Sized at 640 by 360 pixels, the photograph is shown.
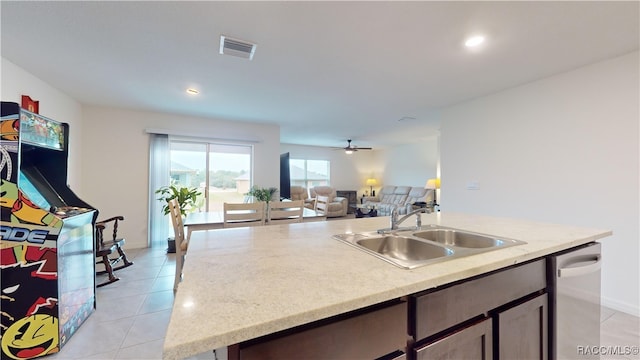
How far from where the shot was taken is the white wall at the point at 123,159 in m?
3.88

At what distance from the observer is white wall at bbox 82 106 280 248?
12.7ft

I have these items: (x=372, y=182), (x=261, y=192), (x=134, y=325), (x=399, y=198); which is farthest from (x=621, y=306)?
(x=372, y=182)

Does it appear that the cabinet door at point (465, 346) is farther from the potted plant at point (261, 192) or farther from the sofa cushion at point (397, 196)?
the sofa cushion at point (397, 196)

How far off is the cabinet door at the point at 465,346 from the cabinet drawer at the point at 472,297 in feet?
A: 0.13

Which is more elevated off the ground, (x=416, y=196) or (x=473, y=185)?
(x=473, y=185)

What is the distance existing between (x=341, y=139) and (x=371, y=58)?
4.45 m

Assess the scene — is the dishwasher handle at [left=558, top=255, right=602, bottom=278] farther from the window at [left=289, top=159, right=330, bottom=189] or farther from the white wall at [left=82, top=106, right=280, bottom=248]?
the window at [left=289, top=159, right=330, bottom=189]

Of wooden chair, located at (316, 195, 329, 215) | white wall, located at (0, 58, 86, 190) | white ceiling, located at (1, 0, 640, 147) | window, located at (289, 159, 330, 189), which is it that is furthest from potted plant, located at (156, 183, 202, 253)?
window, located at (289, 159, 330, 189)

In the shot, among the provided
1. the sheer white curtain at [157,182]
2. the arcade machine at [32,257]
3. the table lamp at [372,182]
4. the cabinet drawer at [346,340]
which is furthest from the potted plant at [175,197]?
the table lamp at [372,182]

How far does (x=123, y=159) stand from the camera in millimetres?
4074

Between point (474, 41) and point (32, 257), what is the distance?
3521 mm

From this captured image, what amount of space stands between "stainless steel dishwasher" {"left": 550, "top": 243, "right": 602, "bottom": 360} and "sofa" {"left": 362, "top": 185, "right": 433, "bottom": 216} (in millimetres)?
4982

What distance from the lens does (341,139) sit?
676 centimetres

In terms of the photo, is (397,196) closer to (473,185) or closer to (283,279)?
(473,185)
